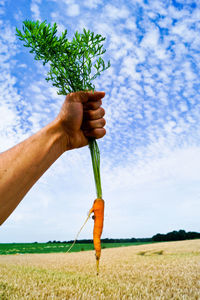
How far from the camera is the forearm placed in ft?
Result: 8.25

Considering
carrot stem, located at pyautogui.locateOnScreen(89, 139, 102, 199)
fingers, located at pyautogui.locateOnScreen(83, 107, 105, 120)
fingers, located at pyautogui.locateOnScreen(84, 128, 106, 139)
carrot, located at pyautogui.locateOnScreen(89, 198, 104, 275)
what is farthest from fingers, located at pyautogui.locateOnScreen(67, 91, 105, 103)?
carrot, located at pyautogui.locateOnScreen(89, 198, 104, 275)

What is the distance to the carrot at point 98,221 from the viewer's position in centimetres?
325

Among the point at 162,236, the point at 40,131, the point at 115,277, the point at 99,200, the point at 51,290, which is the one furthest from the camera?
the point at 162,236

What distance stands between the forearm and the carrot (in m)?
0.78

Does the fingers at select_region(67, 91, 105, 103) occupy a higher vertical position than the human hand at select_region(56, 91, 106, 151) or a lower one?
higher

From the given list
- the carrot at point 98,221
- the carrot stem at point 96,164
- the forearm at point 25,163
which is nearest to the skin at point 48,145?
the forearm at point 25,163

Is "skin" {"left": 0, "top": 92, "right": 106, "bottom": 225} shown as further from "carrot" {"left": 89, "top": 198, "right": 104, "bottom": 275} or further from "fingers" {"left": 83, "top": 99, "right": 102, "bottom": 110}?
"carrot" {"left": 89, "top": 198, "right": 104, "bottom": 275}

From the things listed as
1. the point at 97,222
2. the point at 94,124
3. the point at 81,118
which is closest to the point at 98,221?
the point at 97,222

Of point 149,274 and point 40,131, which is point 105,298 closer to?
Result: point 149,274

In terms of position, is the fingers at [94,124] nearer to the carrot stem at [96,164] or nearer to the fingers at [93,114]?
the fingers at [93,114]

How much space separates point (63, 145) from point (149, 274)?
2969 mm

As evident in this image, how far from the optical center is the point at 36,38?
312 centimetres

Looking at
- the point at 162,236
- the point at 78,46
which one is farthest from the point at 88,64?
the point at 162,236

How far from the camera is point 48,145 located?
2.94 metres
